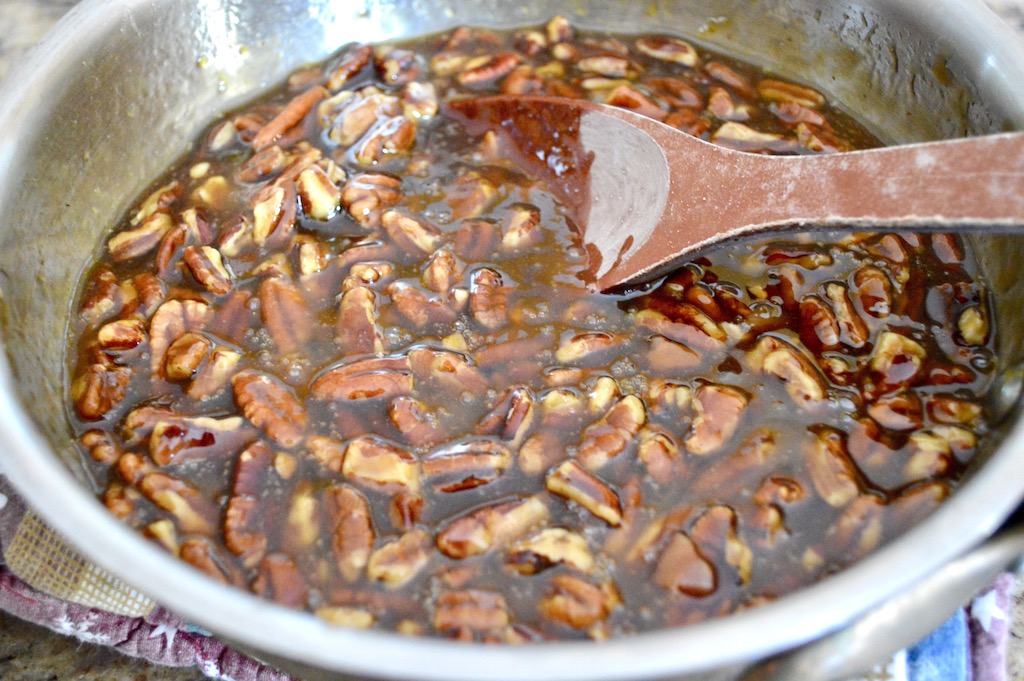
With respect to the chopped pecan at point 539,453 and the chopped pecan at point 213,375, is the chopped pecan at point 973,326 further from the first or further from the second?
the chopped pecan at point 213,375

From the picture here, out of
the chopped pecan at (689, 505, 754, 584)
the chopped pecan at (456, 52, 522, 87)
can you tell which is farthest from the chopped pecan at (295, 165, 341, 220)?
the chopped pecan at (689, 505, 754, 584)

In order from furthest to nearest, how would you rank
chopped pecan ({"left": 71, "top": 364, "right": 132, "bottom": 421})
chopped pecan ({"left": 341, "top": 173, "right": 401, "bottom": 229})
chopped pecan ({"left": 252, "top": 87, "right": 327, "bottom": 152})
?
chopped pecan ({"left": 252, "top": 87, "right": 327, "bottom": 152}) < chopped pecan ({"left": 341, "top": 173, "right": 401, "bottom": 229}) < chopped pecan ({"left": 71, "top": 364, "right": 132, "bottom": 421})

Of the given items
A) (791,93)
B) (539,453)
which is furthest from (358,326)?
(791,93)

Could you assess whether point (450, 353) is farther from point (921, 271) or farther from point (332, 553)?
point (921, 271)

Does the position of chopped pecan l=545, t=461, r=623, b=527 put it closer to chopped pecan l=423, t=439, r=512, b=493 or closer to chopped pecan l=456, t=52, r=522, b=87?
chopped pecan l=423, t=439, r=512, b=493

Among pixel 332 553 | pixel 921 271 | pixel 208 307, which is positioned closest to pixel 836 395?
pixel 921 271

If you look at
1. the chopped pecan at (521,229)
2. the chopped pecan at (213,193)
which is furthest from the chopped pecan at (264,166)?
the chopped pecan at (521,229)
